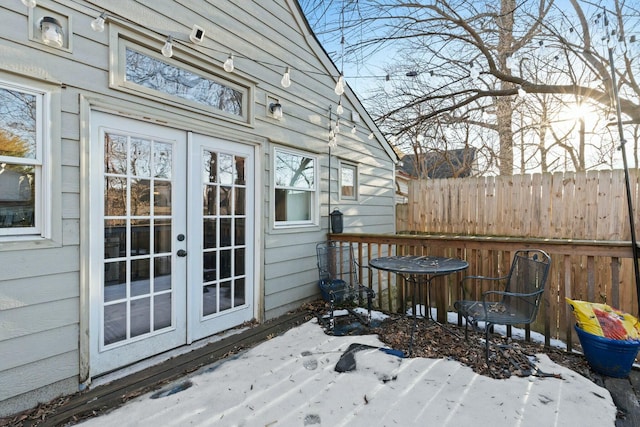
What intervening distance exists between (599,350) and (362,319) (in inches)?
83.4

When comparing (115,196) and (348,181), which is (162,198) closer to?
(115,196)

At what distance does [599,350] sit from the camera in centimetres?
254

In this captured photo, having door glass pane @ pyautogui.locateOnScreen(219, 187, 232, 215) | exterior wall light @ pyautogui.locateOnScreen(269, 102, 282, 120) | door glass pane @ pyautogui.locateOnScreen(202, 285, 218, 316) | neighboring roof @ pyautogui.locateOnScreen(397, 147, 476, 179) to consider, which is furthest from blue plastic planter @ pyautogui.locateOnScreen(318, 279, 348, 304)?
neighboring roof @ pyautogui.locateOnScreen(397, 147, 476, 179)

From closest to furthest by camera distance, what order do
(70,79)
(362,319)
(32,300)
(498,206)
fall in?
(32,300) < (70,79) < (362,319) < (498,206)

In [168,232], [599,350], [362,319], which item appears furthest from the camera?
[362,319]

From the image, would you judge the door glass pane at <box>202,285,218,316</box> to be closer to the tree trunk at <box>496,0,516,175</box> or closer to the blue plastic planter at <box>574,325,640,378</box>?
the blue plastic planter at <box>574,325,640,378</box>

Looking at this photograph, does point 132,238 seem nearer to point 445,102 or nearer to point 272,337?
point 272,337

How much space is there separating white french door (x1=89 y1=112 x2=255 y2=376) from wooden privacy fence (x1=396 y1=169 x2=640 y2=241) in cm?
402

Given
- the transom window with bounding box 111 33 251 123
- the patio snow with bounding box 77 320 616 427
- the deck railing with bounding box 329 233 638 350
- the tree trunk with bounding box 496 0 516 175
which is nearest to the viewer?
the patio snow with bounding box 77 320 616 427

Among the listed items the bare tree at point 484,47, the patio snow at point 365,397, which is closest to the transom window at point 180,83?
the bare tree at point 484,47

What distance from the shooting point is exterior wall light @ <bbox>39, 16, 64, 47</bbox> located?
211 centimetres

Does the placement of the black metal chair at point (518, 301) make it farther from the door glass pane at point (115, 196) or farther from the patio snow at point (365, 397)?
the door glass pane at point (115, 196)

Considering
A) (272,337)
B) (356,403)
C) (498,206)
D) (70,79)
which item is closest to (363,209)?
(498,206)

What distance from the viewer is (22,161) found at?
2.07 metres
